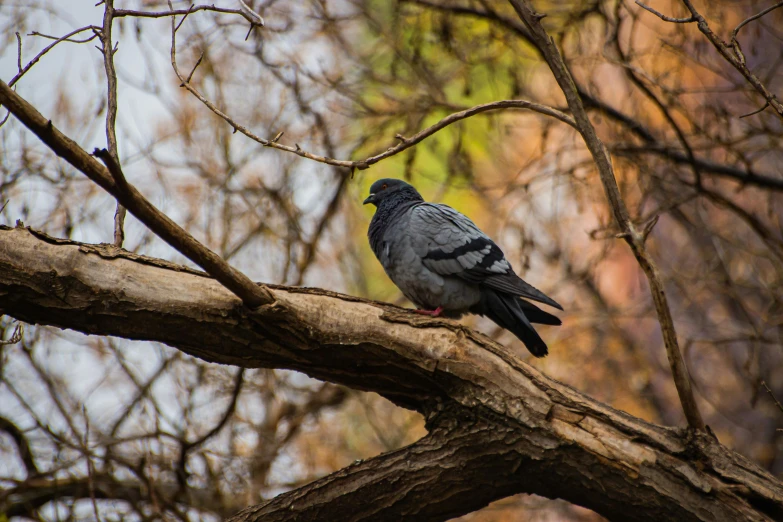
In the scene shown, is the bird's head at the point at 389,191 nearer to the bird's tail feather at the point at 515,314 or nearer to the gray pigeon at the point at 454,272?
the gray pigeon at the point at 454,272

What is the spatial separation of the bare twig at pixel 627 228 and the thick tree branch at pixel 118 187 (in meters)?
1.77

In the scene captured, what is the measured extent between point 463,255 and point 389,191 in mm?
1166

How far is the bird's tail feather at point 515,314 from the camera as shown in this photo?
176 inches

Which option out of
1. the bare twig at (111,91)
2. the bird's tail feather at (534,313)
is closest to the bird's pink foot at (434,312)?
the bird's tail feather at (534,313)

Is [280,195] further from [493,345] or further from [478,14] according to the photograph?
[493,345]

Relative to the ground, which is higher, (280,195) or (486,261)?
(280,195)

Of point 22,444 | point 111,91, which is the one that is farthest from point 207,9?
point 22,444

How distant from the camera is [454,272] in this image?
A: 4.50 m

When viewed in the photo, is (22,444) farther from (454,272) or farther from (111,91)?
(454,272)

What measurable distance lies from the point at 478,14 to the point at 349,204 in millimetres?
2496

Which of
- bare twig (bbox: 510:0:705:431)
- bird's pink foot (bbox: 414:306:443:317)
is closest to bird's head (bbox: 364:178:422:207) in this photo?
bird's pink foot (bbox: 414:306:443:317)

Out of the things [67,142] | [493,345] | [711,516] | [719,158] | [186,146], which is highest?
[186,146]

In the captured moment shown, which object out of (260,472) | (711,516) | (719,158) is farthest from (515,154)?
(711,516)

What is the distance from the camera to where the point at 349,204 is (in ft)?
24.8
